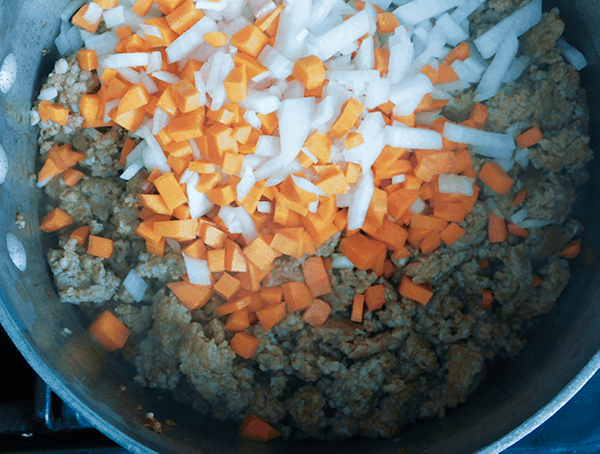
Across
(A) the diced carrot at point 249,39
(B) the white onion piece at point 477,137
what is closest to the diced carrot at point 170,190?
(A) the diced carrot at point 249,39

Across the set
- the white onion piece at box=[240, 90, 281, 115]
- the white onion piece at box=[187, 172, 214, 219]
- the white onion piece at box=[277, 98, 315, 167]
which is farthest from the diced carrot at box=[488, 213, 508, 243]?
the white onion piece at box=[187, 172, 214, 219]

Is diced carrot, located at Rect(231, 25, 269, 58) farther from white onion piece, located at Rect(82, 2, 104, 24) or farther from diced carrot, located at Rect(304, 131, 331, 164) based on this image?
white onion piece, located at Rect(82, 2, 104, 24)

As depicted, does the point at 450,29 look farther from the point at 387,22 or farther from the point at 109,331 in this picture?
the point at 109,331

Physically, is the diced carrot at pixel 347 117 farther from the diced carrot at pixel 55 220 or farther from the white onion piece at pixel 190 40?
the diced carrot at pixel 55 220

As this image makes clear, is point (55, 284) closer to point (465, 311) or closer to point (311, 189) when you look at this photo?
point (311, 189)

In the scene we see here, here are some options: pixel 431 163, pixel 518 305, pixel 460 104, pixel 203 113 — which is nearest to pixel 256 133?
pixel 203 113

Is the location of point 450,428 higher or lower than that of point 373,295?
lower
